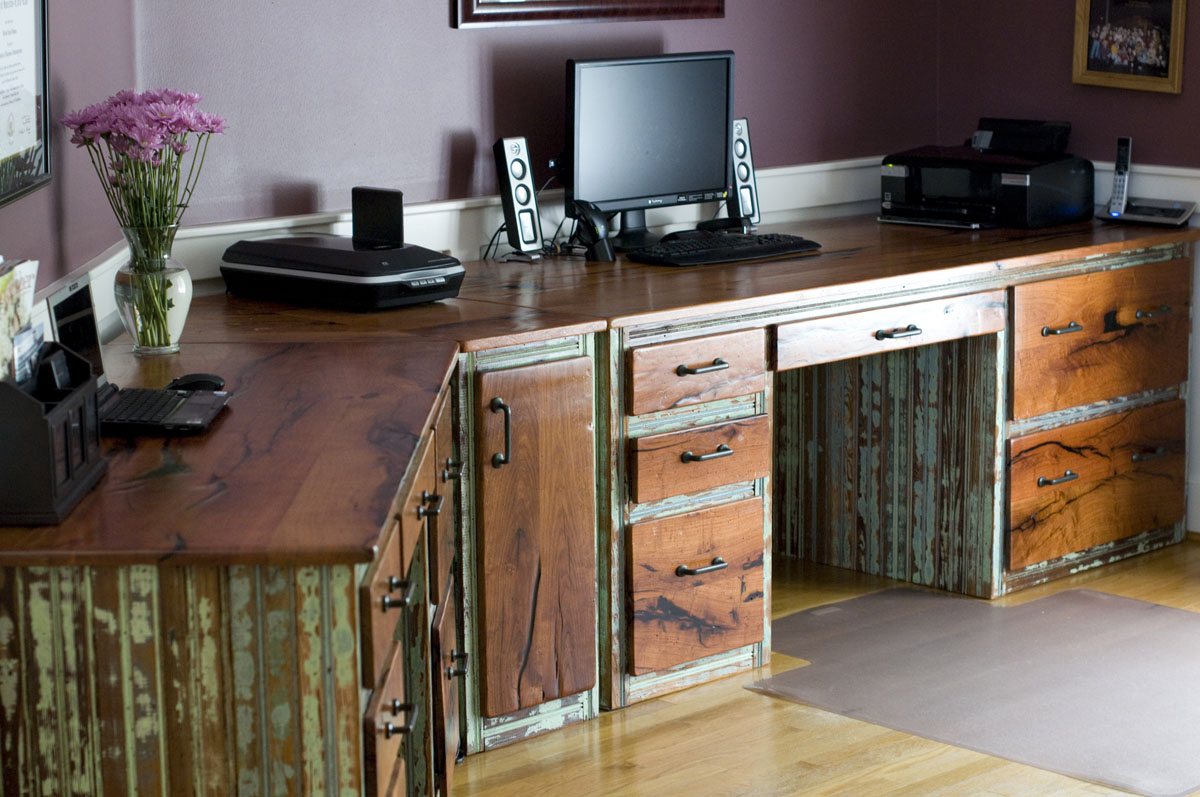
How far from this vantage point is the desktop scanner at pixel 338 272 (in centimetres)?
275

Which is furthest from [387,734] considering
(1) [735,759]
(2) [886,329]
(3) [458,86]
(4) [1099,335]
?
(4) [1099,335]

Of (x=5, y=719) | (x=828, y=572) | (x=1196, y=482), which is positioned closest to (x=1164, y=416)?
(x=1196, y=482)

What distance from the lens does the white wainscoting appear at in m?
3.00

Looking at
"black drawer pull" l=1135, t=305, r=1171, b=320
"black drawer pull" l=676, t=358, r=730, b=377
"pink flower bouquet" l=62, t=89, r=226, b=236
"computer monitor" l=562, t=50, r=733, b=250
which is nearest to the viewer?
"pink flower bouquet" l=62, t=89, r=226, b=236

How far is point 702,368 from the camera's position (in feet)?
9.44

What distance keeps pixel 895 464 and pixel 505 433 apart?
1.36 m

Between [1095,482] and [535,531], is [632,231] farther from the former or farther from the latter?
[1095,482]

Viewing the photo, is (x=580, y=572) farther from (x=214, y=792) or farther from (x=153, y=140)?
(x=214, y=792)

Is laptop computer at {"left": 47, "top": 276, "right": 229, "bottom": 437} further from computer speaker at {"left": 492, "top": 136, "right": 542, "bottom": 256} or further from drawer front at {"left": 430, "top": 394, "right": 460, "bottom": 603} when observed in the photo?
computer speaker at {"left": 492, "top": 136, "right": 542, "bottom": 256}

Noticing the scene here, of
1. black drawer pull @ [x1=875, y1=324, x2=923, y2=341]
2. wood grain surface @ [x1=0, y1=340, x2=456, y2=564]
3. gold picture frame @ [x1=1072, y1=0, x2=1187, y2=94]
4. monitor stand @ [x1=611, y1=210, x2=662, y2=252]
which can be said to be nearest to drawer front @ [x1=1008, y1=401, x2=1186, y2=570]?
black drawer pull @ [x1=875, y1=324, x2=923, y2=341]

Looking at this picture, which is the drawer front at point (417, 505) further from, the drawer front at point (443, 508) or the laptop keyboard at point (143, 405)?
the laptop keyboard at point (143, 405)

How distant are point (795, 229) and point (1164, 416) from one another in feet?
3.48

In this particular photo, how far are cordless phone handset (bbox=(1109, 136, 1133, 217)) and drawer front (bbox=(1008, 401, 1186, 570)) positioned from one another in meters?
0.53

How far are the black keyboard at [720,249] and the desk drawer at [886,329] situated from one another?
330mm
